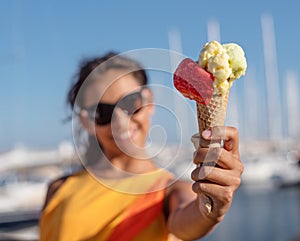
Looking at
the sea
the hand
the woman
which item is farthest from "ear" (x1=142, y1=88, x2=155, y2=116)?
the sea

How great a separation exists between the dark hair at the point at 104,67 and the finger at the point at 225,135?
0.67 m

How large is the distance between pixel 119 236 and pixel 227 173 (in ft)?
1.76

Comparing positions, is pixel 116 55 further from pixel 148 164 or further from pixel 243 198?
pixel 243 198

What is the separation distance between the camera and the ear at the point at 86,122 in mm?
2135

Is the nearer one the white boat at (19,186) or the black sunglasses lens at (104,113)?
the black sunglasses lens at (104,113)

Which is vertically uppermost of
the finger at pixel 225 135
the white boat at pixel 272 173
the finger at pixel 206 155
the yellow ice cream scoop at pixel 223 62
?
the yellow ice cream scoop at pixel 223 62

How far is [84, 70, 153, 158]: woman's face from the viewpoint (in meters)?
1.94

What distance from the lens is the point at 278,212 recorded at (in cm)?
2481

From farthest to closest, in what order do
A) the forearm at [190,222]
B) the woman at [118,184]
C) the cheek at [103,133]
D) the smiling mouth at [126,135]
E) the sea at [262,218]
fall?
the sea at [262,218] < the cheek at [103,133] < the smiling mouth at [126,135] < the woman at [118,184] < the forearm at [190,222]

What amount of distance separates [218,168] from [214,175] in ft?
0.09

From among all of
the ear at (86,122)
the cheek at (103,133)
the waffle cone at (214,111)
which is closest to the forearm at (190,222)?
the waffle cone at (214,111)

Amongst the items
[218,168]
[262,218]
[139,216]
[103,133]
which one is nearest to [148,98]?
[103,133]

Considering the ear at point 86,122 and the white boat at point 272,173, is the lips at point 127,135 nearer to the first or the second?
the ear at point 86,122

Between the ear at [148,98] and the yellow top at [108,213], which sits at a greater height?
the ear at [148,98]
